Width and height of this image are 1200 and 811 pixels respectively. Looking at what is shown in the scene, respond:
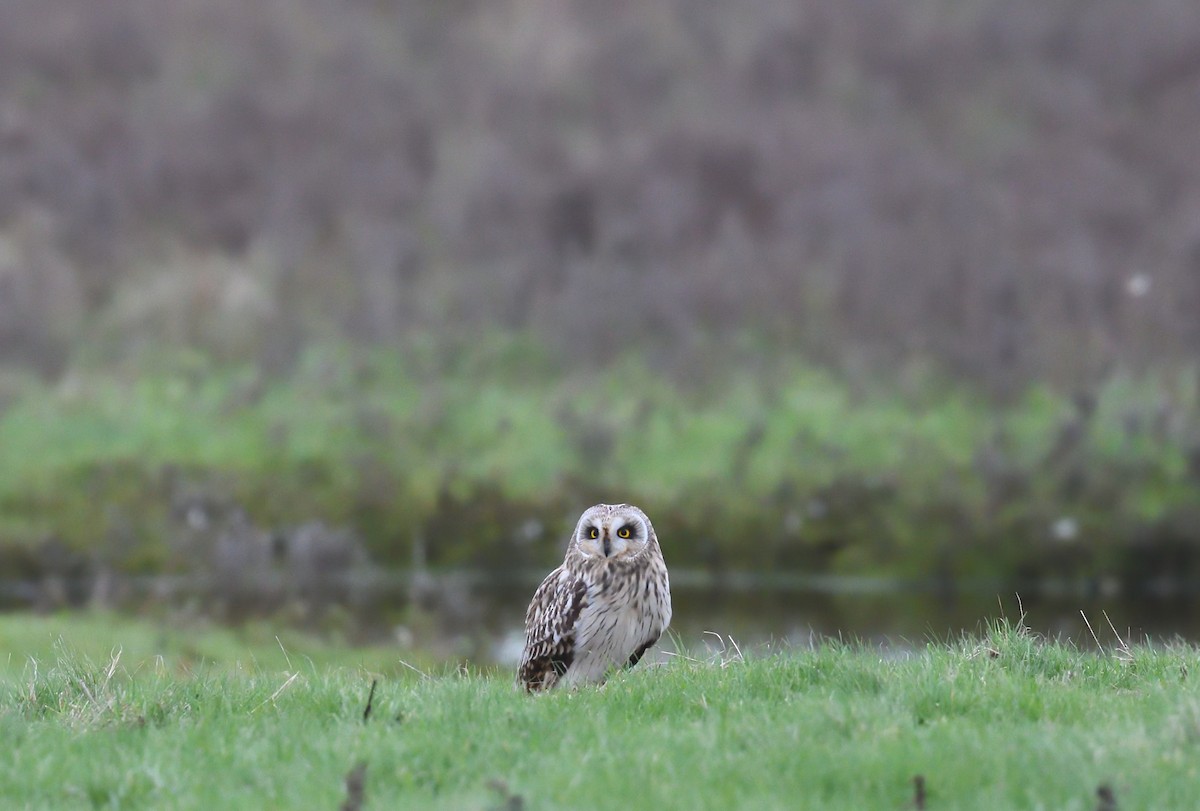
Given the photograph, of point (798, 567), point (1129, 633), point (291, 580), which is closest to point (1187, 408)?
point (798, 567)

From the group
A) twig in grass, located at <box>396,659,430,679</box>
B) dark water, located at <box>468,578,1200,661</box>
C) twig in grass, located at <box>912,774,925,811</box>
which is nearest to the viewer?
twig in grass, located at <box>912,774,925,811</box>

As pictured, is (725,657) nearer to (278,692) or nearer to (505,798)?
(278,692)

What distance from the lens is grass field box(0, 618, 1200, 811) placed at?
6.77 metres

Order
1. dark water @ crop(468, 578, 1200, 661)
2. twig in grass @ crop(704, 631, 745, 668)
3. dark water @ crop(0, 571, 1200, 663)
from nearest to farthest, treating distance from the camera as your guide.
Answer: twig in grass @ crop(704, 631, 745, 668) < dark water @ crop(0, 571, 1200, 663) < dark water @ crop(468, 578, 1200, 661)

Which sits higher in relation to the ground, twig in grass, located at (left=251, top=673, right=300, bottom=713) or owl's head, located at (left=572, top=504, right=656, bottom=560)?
owl's head, located at (left=572, top=504, right=656, bottom=560)

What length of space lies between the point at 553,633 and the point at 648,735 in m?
4.54

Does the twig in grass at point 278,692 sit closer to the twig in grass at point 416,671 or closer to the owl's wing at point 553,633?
the twig in grass at point 416,671

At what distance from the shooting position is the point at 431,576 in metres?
104

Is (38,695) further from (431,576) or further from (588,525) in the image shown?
(431,576)

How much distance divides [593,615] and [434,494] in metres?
123

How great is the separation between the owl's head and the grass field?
2.16 m

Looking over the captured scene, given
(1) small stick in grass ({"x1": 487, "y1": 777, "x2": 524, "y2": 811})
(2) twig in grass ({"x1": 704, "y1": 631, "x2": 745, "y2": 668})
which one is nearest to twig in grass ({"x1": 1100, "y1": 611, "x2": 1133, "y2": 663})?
(2) twig in grass ({"x1": 704, "y1": 631, "x2": 745, "y2": 668})

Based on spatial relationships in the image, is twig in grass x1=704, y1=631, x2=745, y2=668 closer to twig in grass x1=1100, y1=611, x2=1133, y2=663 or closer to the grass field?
the grass field

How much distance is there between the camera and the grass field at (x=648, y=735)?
6770mm
